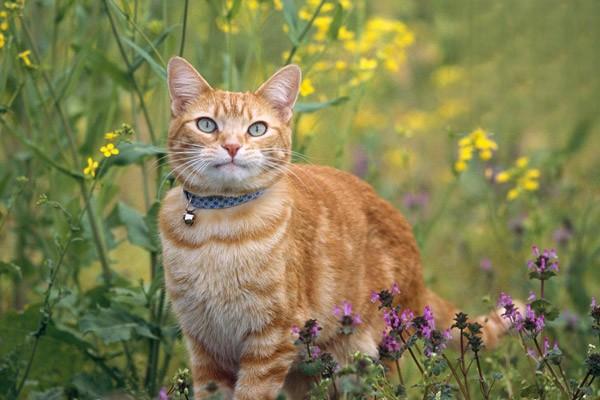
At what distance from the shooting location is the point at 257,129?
2889 mm

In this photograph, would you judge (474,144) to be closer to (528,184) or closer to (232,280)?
(528,184)

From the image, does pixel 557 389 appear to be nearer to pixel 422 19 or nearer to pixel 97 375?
pixel 97 375

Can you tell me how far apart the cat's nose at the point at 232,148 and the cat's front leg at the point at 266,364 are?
510 millimetres

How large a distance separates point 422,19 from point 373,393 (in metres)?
5.62

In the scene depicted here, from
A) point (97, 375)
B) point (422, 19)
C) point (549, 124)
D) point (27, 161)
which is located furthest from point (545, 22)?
point (97, 375)

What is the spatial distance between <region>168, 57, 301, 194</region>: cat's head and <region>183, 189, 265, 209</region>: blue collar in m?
0.02

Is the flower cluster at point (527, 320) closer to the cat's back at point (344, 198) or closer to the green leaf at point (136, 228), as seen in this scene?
the cat's back at point (344, 198)

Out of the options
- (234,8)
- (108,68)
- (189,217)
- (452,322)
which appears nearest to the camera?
(189,217)

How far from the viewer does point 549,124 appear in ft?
19.9

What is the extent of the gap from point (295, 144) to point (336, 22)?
0.63 m

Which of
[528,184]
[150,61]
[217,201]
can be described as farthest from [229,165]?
[528,184]

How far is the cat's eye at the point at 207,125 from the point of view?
2.86 metres

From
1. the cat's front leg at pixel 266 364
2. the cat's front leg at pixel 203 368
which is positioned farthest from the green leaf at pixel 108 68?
the cat's front leg at pixel 266 364

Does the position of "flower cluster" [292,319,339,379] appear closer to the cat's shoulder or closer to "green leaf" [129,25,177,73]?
the cat's shoulder
